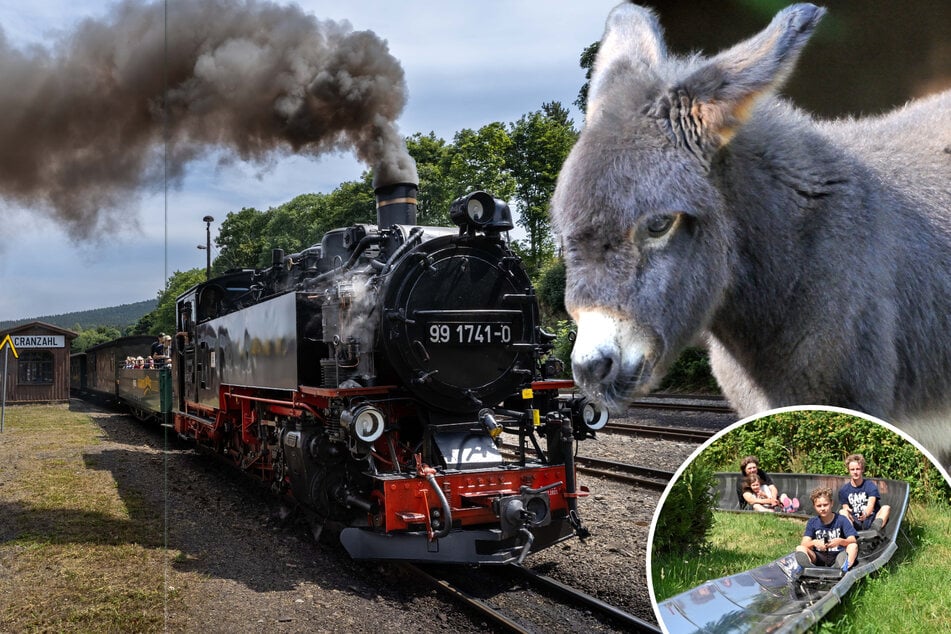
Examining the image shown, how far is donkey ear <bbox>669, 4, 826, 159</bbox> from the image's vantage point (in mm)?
1096

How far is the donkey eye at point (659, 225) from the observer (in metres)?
1.15

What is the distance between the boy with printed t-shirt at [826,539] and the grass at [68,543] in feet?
11.0

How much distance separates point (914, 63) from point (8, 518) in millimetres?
6884

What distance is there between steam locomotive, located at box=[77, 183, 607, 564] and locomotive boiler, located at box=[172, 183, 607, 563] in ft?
0.03

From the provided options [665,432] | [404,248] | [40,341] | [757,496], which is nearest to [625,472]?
[665,432]

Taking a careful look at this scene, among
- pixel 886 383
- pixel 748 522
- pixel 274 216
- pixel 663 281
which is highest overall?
pixel 274 216

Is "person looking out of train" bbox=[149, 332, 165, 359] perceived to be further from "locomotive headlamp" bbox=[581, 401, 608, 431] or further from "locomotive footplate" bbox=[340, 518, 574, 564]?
"locomotive headlamp" bbox=[581, 401, 608, 431]

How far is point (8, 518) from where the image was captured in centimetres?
605

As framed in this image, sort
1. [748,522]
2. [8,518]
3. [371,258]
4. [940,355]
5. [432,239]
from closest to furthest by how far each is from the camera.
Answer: [940,355] < [748,522] < [432,239] < [371,258] < [8,518]

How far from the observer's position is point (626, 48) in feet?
4.36

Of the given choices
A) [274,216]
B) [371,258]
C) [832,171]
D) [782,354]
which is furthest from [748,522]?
[274,216]

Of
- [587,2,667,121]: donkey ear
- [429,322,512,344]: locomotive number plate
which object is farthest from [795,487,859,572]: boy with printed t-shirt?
[429,322,512,344]: locomotive number plate

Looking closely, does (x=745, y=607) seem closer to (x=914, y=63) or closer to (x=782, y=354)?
(x=782, y=354)

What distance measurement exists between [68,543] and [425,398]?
2835 mm
